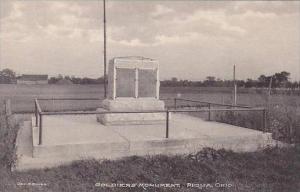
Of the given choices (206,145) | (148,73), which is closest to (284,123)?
(206,145)

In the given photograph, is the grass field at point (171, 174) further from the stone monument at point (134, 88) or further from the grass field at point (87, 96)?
A: the grass field at point (87, 96)

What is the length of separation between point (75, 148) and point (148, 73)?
4.39 meters

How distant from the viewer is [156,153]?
7477mm

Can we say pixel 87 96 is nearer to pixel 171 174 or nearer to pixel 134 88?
pixel 134 88

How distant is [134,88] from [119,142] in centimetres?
366

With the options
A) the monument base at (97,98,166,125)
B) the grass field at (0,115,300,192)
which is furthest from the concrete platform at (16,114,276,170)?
the monument base at (97,98,166,125)

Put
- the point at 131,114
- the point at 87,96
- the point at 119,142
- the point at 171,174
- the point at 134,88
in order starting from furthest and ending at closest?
the point at 87,96 < the point at 134,88 < the point at 131,114 < the point at 119,142 < the point at 171,174

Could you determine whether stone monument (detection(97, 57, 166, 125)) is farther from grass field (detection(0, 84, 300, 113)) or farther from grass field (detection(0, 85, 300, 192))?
grass field (detection(0, 84, 300, 113))

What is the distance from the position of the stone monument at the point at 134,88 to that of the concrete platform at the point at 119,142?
3.88 ft

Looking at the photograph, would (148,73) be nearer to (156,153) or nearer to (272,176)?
(156,153)

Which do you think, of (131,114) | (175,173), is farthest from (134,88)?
(175,173)

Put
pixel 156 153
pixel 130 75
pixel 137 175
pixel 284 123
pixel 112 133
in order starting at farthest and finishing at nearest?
pixel 130 75, pixel 284 123, pixel 112 133, pixel 156 153, pixel 137 175

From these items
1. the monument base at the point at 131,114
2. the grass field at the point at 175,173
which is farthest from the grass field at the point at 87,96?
the grass field at the point at 175,173

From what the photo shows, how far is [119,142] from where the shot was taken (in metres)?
7.36
